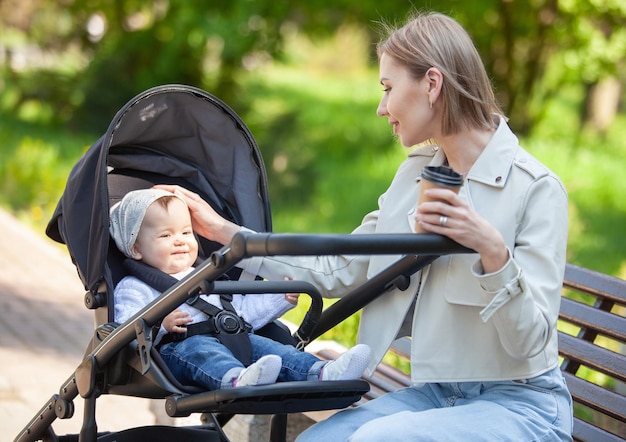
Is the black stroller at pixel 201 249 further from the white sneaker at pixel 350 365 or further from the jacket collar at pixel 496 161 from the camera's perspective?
the jacket collar at pixel 496 161

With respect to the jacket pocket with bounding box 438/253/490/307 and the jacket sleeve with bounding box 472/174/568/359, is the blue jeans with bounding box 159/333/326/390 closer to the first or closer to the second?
the jacket pocket with bounding box 438/253/490/307

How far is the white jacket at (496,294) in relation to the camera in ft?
8.30

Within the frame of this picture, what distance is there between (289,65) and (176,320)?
11240 millimetres

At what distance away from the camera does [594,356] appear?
3400 mm

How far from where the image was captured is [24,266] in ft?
25.4

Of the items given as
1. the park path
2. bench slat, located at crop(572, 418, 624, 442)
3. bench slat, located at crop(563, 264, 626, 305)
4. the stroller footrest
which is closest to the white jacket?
the stroller footrest

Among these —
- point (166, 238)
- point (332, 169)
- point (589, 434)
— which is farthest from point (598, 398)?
point (332, 169)

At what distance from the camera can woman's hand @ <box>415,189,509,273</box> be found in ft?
7.70

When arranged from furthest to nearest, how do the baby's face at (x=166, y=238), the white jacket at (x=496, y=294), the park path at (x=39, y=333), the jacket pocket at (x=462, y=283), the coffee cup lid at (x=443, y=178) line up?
the park path at (x=39, y=333) → the baby's face at (x=166, y=238) → the jacket pocket at (x=462, y=283) → the white jacket at (x=496, y=294) → the coffee cup lid at (x=443, y=178)

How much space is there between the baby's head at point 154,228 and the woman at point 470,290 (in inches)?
29.4

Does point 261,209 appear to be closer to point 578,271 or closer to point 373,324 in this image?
point 373,324

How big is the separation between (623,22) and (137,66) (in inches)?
254

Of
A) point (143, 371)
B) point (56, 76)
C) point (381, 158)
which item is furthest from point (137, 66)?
point (143, 371)

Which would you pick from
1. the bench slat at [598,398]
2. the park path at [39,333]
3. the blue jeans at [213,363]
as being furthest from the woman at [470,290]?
the park path at [39,333]
